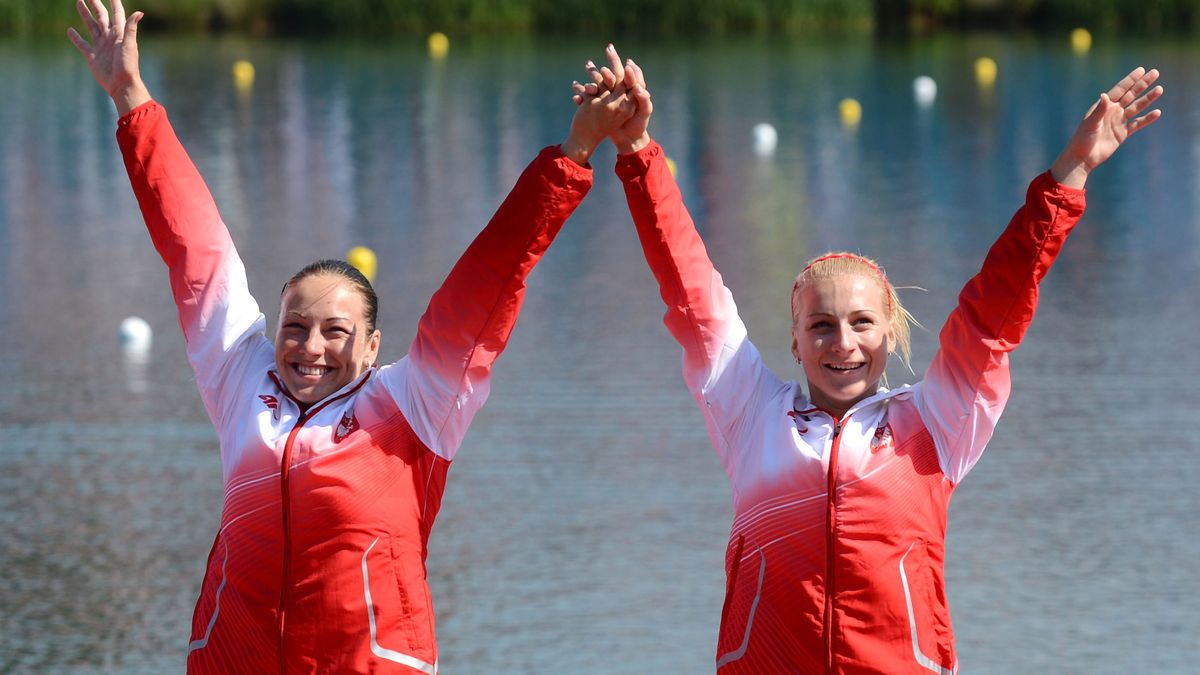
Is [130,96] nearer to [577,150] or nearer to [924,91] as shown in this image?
[577,150]

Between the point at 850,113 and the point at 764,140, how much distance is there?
87.6 inches

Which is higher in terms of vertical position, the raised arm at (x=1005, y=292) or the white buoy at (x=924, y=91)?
the white buoy at (x=924, y=91)

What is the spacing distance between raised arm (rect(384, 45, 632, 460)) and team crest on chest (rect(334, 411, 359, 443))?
85 mm

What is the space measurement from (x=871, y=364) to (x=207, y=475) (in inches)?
169

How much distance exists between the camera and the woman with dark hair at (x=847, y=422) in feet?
10.0

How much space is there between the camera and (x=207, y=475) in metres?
6.95

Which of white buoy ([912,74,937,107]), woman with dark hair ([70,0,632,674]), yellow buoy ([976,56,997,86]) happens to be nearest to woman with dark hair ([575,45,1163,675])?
woman with dark hair ([70,0,632,674])

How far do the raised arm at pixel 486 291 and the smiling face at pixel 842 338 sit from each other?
473mm

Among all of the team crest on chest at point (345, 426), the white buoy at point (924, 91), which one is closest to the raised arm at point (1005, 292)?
the team crest on chest at point (345, 426)

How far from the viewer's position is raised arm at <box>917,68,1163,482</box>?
304 cm

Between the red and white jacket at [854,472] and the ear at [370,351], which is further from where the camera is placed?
the ear at [370,351]

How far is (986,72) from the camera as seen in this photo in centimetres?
2159

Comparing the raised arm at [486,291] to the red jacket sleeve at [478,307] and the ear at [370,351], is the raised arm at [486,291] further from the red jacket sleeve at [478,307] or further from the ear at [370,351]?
the ear at [370,351]

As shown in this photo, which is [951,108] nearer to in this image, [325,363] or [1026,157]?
[1026,157]
